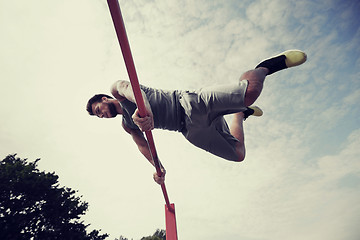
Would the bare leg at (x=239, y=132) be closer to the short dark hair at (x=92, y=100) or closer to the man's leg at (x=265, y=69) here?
the man's leg at (x=265, y=69)

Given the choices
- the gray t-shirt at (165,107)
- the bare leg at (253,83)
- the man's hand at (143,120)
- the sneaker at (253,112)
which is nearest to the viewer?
the man's hand at (143,120)

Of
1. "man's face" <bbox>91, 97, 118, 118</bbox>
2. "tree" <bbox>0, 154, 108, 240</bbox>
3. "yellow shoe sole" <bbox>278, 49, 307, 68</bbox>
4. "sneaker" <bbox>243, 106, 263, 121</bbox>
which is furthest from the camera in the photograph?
"tree" <bbox>0, 154, 108, 240</bbox>

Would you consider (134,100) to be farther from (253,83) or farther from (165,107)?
(253,83)

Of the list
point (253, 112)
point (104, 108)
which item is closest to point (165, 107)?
point (104, 108)

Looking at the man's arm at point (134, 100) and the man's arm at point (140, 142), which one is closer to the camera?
the man's arm at point (134, 100)

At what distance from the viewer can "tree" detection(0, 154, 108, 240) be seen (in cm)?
877

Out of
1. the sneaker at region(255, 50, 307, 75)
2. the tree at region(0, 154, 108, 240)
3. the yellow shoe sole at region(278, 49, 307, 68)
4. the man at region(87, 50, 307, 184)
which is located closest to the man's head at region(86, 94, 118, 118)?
the man at region(87, 50, 307, 184)

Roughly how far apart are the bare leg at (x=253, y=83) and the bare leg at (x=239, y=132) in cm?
86

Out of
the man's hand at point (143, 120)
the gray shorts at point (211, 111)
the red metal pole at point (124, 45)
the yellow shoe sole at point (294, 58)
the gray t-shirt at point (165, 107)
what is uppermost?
the yellow shoe sole at point (294, 58)

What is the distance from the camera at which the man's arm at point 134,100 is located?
1518mm

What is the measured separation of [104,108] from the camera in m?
2.47

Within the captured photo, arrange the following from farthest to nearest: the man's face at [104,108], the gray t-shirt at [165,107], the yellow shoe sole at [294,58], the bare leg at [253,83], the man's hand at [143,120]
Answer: the man's face at [104,108]
the gray t-shirt at [165,107]
the yellow shoe sole at [294,58]
the bare leg at [253,83]
the man's hand at [143,120]

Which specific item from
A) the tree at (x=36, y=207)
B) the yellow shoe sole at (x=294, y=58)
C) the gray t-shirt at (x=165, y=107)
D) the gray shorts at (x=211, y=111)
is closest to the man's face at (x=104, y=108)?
the gray t-shirt at (x=165, y=107)

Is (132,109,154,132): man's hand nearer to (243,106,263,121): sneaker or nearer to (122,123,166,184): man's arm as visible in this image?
(122,123,166,184): man's arm
